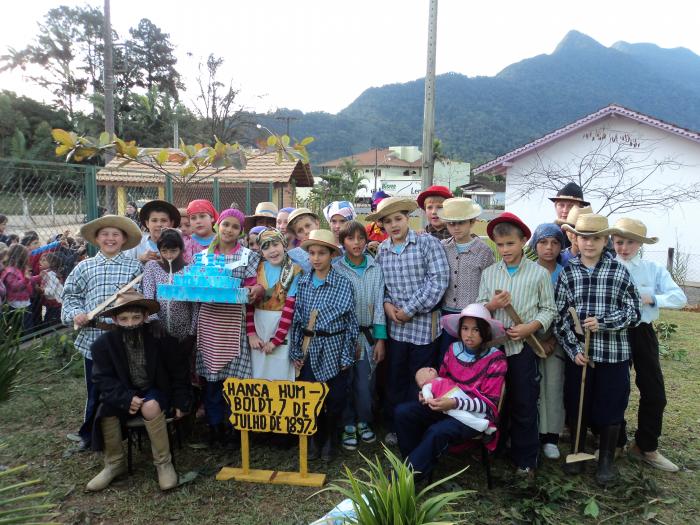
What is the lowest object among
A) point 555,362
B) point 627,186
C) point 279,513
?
point 279,513

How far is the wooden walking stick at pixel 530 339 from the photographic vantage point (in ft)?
11.3

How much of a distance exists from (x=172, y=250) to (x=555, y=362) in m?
2.88

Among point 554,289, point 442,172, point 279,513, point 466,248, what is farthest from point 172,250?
point 442,172

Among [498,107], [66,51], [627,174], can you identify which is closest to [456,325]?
[627,174]

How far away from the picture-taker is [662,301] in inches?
138

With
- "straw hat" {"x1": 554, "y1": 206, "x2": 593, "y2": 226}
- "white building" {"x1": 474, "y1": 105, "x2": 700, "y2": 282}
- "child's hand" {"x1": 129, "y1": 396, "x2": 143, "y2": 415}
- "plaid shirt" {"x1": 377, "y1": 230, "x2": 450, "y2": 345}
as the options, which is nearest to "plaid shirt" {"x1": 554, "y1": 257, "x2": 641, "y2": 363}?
"straw hat" {"x1": 554, "y1": 206, "x2": 593, "y2": 226}

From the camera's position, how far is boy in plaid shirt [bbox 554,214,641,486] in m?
3.38

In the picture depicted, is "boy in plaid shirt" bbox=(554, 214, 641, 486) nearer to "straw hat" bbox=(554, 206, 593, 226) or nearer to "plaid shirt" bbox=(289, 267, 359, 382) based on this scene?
"straw hat" bbox=(554, 206, 593, 226)

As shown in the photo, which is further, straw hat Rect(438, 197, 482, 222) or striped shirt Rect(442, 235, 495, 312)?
striped shirt Rect(442, 235, 495, 312)

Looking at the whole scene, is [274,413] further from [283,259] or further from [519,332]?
[519,332]

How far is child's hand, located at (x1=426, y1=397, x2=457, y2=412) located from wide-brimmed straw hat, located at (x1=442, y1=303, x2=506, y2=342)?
0.50 m

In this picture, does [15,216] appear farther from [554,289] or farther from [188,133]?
[188,133]

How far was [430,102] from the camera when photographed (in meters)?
7.04

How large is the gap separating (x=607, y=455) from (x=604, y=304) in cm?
103
